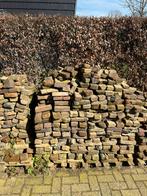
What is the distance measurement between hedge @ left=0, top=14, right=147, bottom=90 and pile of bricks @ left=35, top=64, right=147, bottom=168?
5.60 feet

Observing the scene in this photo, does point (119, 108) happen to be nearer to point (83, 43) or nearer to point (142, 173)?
point (142, 173)

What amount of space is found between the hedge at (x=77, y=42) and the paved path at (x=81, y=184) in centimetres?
247

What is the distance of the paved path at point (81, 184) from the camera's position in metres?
4.40

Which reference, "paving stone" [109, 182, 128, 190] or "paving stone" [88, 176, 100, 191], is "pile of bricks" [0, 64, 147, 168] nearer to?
"paving stone" [88, 176, 100, 191]

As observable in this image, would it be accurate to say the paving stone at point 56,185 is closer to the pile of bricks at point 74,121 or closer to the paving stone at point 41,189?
the paving stone at point 41,189

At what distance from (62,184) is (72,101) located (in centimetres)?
123

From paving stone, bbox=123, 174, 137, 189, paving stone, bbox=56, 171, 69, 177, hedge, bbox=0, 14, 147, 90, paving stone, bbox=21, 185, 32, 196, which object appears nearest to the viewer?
paving stone, bbox=21, 185, 32, 196

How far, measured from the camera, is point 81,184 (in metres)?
4.61

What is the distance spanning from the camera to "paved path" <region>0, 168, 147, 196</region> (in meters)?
Answer: 4.40

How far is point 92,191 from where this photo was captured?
445 cm

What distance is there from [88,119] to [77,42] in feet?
7.28

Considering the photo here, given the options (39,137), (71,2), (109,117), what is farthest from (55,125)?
(71,2)

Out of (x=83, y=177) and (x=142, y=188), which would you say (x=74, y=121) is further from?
(x=142, y=188)

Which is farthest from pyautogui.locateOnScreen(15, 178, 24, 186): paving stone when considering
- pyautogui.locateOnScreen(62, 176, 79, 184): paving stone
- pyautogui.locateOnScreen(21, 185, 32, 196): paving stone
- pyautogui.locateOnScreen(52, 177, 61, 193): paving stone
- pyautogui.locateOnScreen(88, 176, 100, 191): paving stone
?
pyautogui.locateOnScreen(88, 176, 100, 191): paving stone
